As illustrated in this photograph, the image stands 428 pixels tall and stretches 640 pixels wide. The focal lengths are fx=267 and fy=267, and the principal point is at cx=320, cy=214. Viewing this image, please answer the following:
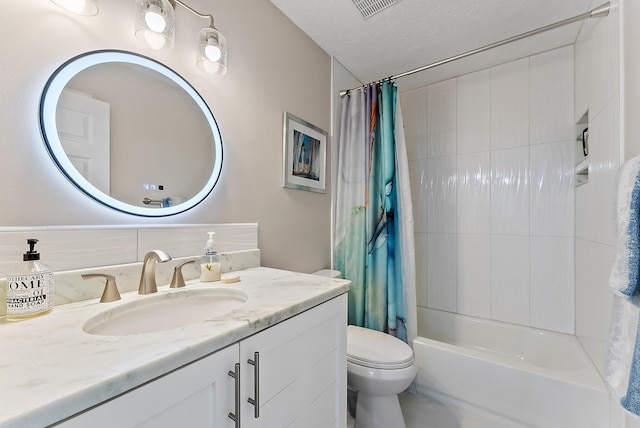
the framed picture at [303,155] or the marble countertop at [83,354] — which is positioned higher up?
the framed picture at [303,155]

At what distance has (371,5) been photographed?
4.81 feet

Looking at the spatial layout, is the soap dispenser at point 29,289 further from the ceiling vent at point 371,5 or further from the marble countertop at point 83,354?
the ceiling vent at point 371,5

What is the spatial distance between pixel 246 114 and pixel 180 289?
0.89 meters

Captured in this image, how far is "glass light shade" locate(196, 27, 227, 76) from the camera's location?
1.11 metres

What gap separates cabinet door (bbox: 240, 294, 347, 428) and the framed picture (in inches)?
35.2

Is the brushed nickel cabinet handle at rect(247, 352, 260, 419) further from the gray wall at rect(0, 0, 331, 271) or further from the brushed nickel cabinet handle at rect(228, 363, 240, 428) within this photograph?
the gray wall at rect(0, 0, 331, 271)

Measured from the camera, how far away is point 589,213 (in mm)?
1484

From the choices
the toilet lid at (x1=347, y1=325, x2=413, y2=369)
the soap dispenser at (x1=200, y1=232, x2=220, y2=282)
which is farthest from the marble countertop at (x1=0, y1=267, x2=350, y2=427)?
the toilet lid at (x1=347, y1=325, x2=413, y2=369)

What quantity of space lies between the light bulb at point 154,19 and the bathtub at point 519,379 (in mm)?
2021

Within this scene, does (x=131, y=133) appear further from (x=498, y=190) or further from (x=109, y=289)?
(x=498, y=190)

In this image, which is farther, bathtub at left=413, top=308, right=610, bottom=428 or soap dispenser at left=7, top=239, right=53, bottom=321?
bathtub at left=413, top=308, right=610, bottom=428

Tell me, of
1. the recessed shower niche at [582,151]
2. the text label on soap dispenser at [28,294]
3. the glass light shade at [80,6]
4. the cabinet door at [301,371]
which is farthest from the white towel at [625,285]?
the glass light shade at [80,6]

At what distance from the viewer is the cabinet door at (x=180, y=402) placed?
41cm

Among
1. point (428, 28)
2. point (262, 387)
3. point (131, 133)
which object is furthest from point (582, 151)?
point (131, 133)
